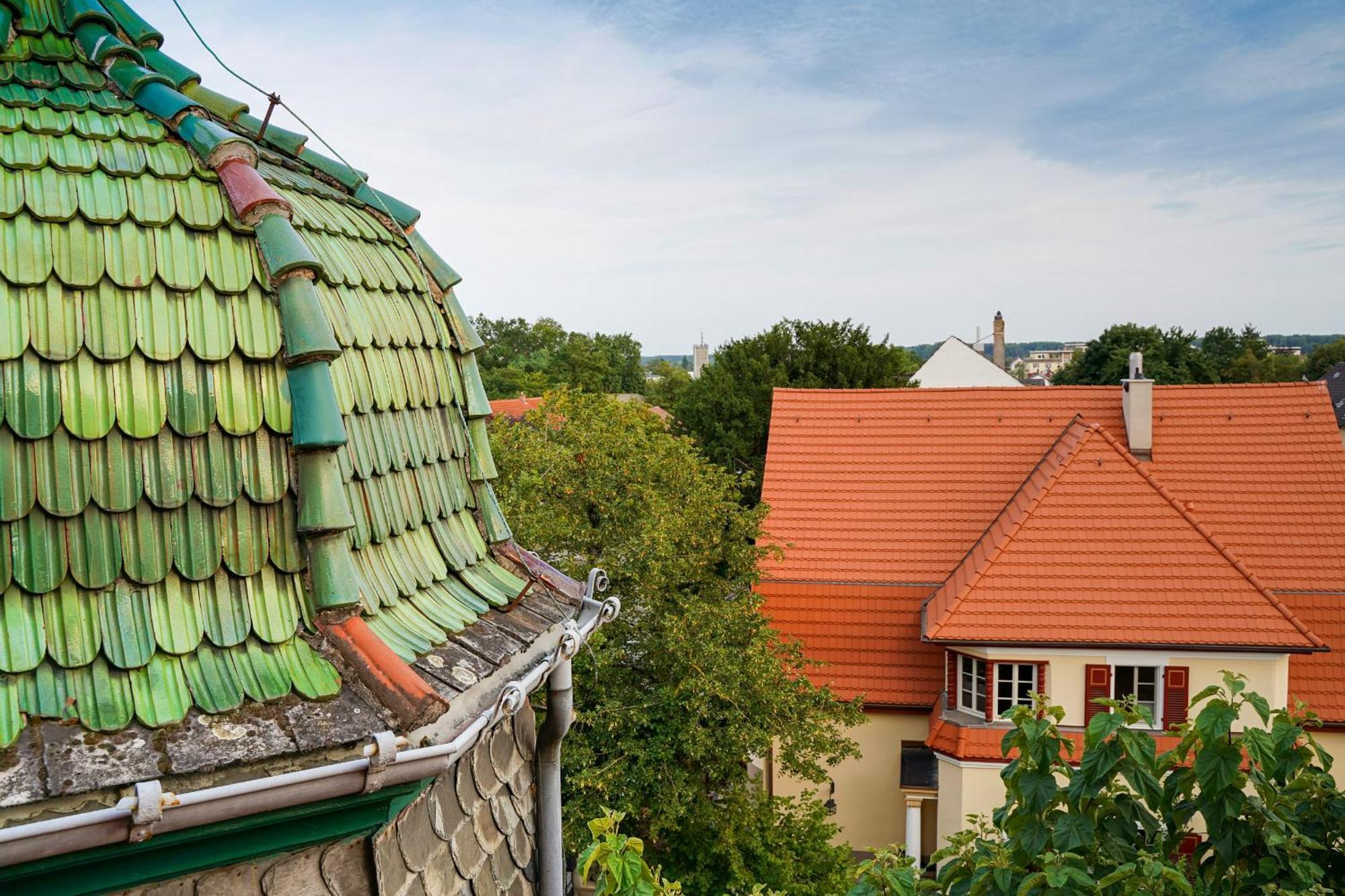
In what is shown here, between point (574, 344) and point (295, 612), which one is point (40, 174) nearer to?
point (295, 612)

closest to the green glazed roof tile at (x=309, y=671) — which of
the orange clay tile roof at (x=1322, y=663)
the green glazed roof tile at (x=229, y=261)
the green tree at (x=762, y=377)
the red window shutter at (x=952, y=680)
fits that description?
the green glazed roof tile at (x=229, y=261)

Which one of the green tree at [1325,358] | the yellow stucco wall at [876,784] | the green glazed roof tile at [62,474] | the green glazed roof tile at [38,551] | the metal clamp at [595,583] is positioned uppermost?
the green tree at [1325,358]

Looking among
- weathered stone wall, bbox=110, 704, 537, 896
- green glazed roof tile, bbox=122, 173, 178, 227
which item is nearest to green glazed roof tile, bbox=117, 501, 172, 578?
weathered stone wall, bbox=110, 704, 537, 896

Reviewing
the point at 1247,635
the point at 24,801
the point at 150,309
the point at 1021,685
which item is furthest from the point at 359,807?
the point at 1247,635

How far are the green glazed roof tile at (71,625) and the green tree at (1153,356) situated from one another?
225 ft

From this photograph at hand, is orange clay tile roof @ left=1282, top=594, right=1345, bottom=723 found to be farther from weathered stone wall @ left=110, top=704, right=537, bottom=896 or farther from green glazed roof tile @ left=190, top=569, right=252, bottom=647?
green glazed roof tile @ left=190, top=569, right=252, bottom=647

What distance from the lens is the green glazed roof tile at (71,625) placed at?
10.6 ft

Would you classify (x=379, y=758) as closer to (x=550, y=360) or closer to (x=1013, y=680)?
(x=1013, y=680)

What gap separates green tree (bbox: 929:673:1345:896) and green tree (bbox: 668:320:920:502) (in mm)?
34073

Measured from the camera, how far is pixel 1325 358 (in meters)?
101

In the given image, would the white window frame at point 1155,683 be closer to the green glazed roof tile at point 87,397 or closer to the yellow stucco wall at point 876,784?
the yellow stucco wall at point 876,784

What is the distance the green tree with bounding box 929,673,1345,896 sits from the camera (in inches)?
183

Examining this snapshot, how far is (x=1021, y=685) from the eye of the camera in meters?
18.4

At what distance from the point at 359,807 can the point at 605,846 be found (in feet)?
3.41
